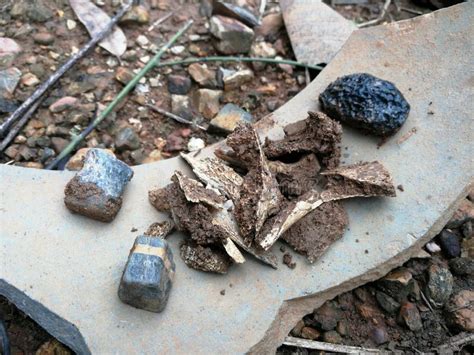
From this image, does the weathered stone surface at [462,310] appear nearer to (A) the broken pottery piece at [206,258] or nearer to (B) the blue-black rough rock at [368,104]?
(B) the blue-black rough rock at [368,104]

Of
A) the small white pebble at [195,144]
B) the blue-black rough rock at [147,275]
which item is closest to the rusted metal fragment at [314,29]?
the small white pebble at [195,144]

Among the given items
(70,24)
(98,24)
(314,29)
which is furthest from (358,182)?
(70,24)

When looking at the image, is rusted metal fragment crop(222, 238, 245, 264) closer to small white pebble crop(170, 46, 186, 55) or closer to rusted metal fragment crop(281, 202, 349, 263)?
rusted metal fragment crop(281, 202, 349, 263)

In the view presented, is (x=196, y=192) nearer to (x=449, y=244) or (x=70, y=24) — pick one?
(x=449, y=244)

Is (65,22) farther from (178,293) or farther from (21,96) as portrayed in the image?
(178,293)

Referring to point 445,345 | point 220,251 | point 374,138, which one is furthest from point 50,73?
point 445,345

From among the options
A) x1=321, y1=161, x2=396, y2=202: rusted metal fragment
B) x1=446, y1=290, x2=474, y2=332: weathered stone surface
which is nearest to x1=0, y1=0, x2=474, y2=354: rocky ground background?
x1=446, y1=290, x2=474, y2=332: weathered stone surface
